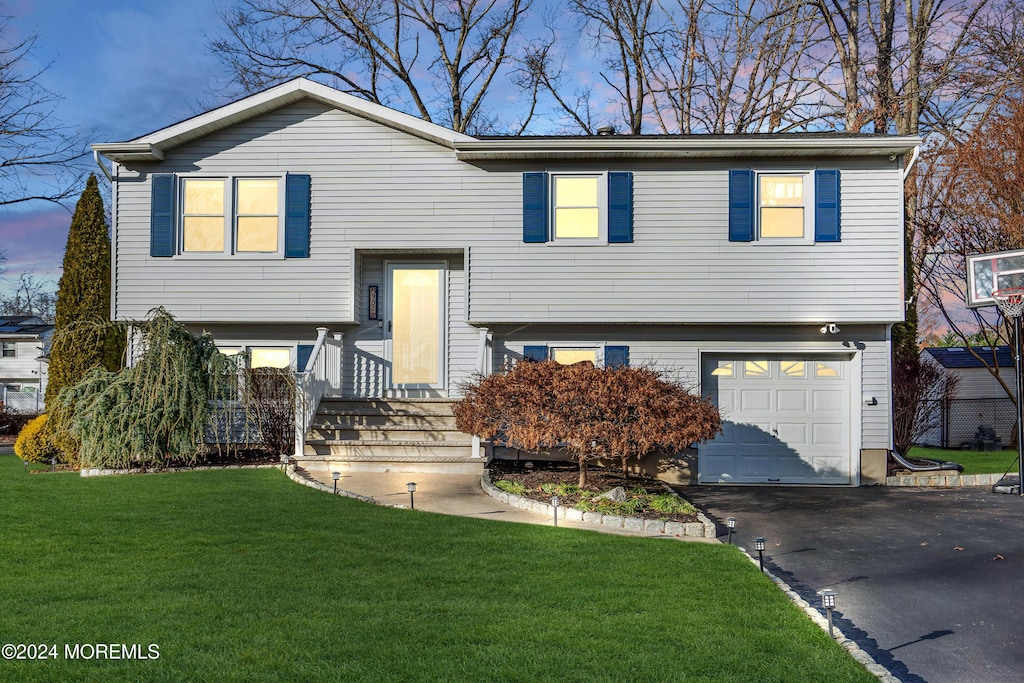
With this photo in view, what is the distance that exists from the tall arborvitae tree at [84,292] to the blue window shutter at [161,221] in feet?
6.00

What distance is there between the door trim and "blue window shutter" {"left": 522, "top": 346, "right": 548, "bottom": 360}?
144cm

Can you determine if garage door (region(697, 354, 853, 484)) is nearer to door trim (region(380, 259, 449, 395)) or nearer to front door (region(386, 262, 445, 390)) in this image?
door trim (region(380, 259, 449, 395))

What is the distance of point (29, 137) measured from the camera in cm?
2305

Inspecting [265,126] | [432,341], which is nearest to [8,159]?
[265,126]

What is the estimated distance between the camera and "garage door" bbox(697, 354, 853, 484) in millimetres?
11828

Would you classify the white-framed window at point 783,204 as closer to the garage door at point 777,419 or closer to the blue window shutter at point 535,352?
the garage door at point 777,419

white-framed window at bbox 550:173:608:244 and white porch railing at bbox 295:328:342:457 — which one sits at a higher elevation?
white-framed window at bbox 550:173:608:244

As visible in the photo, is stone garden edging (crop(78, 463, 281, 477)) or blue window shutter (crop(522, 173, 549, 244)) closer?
stone garden edging (crop(78, 463, 281, 477))

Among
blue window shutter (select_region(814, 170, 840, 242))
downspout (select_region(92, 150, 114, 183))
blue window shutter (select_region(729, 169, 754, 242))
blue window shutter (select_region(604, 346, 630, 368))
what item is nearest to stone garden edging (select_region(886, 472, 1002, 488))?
blue window shutter (select_region(814, 170, 840, 242))

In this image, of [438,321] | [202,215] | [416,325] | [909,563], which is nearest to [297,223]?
[202,215]

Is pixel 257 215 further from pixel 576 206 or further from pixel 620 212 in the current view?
pixel 620 212

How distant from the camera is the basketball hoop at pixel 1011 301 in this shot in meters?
10.7

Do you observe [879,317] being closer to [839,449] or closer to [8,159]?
[839,449]

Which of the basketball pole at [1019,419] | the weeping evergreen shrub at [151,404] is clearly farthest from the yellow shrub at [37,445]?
the basketball pole at [1019,419]
